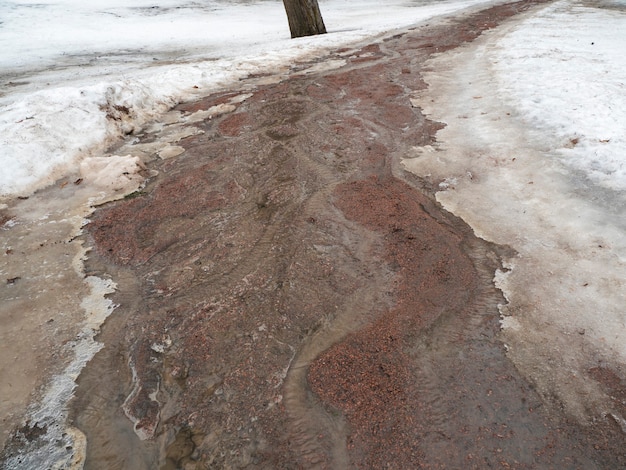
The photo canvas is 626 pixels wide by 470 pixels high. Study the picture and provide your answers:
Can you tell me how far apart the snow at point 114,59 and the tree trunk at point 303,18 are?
1.55 feet

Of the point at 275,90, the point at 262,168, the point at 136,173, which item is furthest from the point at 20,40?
the point at 262,168

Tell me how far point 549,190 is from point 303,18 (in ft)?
33.1

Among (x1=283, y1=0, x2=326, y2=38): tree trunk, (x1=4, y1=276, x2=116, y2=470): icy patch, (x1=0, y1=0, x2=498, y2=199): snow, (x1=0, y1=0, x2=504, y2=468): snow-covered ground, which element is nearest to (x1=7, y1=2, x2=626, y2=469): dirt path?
(x1=4, y1=276, x2=116, y2=470): icy patch

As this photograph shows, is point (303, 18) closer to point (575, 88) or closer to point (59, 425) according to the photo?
point (575, 88)

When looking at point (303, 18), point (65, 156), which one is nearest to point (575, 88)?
point (65, 156)

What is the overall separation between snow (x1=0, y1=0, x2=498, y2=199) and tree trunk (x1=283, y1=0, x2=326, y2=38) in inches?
18.6

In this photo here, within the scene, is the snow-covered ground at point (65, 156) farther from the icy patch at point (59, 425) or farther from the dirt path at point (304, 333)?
the dirt path at point (304, 333)

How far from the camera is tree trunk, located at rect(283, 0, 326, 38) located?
1146 centimetres

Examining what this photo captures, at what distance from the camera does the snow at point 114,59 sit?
15.3 feet

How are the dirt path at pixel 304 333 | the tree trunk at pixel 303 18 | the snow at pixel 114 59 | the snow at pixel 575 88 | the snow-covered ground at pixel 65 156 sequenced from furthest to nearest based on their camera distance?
the tree trunk at pixel 303 18 → the snow at pixel 114 59 → the snow at pixel 575 88 → the snow-covered ground at pixel 65 156 → the dirt path at pixel 304 333

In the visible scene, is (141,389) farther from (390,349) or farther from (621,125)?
(621,125)

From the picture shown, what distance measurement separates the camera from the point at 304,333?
2.45 metres

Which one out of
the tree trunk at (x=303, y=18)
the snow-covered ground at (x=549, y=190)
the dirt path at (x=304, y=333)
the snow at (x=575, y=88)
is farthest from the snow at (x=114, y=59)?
the snow at (x=575, y=88)

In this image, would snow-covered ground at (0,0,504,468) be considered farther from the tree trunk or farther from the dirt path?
the tree trunk
